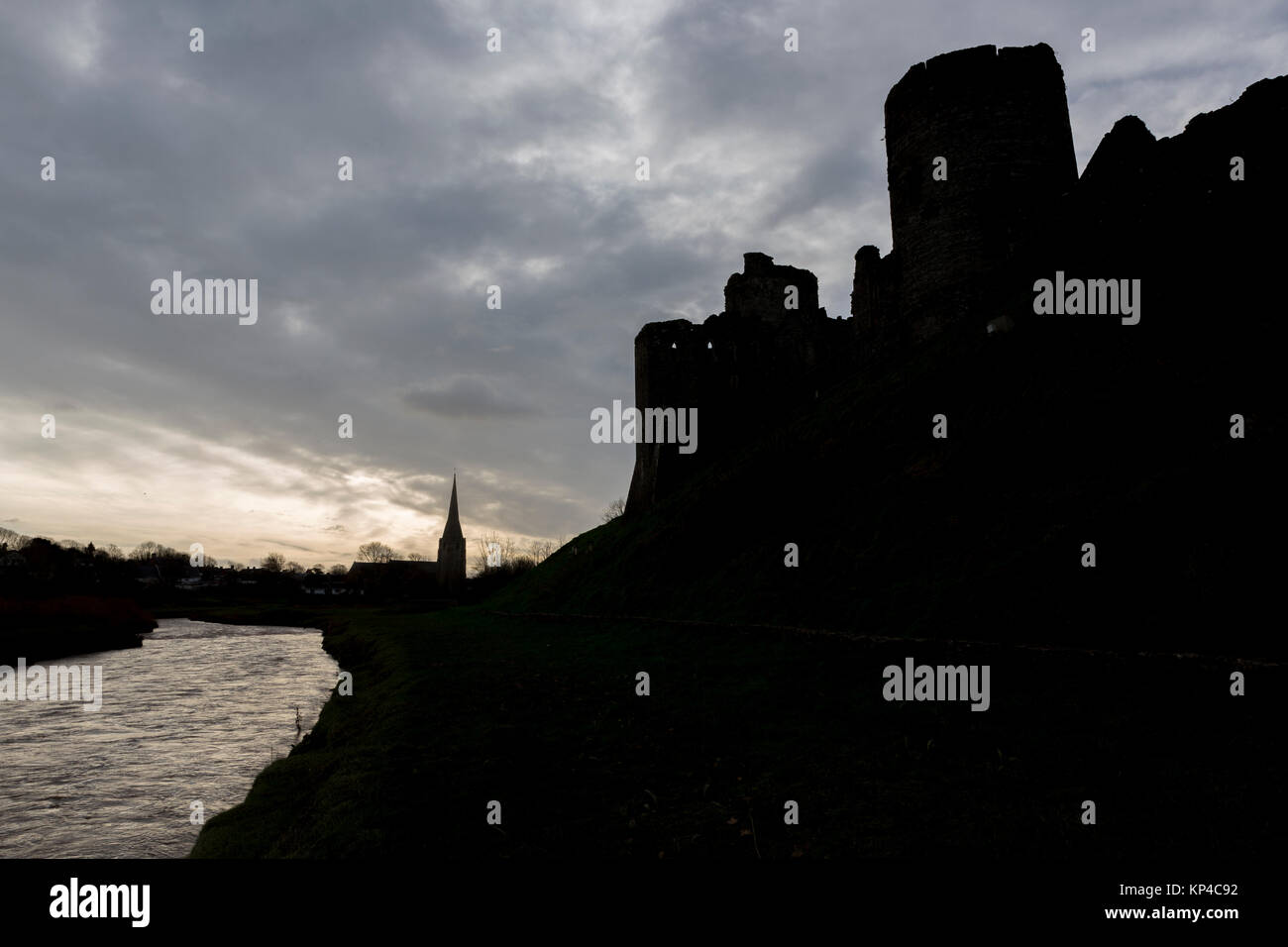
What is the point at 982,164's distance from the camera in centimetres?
2831

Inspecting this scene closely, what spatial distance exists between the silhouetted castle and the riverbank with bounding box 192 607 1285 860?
39.4 ft

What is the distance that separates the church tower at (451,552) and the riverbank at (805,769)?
377ft

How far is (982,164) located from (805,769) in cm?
2703

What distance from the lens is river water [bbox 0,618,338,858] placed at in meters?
11.6

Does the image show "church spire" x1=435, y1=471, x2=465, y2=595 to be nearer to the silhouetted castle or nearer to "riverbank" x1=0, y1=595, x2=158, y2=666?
"riverbank" x1=0, y1=595, x2=158, y2=666
